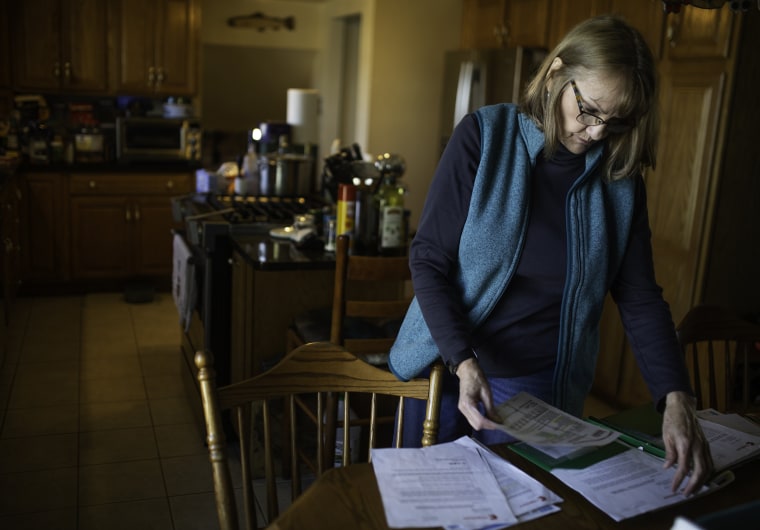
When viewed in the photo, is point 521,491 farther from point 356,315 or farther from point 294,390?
point 356,315

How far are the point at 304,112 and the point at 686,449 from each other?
3.41 metres

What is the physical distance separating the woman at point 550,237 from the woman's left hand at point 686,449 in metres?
0.08

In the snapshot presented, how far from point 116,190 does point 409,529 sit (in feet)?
14.7

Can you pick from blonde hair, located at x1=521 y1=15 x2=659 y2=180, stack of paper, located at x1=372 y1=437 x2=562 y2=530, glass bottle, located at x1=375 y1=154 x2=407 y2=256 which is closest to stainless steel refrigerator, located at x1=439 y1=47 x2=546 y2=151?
glass bottle, located at x1=375 y1=154 x2=407 y2=256

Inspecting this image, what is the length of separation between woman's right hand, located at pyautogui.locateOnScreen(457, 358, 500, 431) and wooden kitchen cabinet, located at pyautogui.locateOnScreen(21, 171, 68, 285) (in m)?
4.24

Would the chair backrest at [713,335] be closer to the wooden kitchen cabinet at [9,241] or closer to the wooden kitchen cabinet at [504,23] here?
the wooden kitchen cabinet at [504,23]

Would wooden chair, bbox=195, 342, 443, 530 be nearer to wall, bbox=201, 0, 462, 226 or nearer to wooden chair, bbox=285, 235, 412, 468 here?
wooden chair, bbox=285, 235, 412, 468

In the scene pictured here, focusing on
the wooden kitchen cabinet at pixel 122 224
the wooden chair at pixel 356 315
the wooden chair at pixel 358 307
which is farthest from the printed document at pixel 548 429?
the wooden kitchen cabinet at pixel 122 224

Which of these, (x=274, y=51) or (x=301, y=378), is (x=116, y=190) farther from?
(x=301, y=378)

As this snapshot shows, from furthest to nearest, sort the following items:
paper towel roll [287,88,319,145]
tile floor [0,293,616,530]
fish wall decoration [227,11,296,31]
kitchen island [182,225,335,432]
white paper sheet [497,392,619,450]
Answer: fish wall decoration [227,11,296,31]
paper towel roll [287,88,319,145]
kitchen island [182,225,335,432]
tile floor [0,293,616,530]
white paper sheet [497,392,619,450]

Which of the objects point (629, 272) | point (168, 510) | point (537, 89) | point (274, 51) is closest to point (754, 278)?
point (629, 272)

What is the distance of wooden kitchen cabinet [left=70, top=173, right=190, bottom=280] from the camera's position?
16.6 feet

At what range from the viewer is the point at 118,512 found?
2.54 m

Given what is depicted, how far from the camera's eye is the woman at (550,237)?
1413mm
